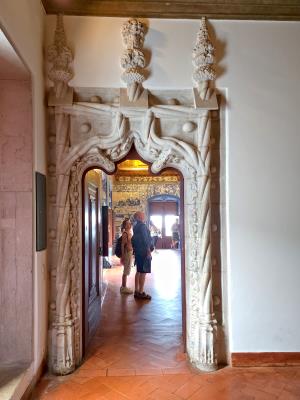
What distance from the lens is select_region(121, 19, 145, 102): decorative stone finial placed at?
274 centimetres

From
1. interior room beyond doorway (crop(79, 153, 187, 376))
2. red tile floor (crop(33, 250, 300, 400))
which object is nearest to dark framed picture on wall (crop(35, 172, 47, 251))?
interior room beyond doorway (crop(79, 153, 187, 376))

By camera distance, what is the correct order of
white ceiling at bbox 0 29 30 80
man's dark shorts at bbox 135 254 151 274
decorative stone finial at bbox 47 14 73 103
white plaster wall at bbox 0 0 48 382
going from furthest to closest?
man's dark shorts at bbox 135 254 151 274 < decorative stone finial at bbox 47 14 73 103 < white plaster wall at bbox 0 0 48 382 < white ceiling at bbox 0 29 30 80

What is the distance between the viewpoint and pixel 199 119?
110 inches

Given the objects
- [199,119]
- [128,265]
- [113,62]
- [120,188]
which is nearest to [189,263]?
[199,119]

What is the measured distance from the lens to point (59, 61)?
2701 millimetres

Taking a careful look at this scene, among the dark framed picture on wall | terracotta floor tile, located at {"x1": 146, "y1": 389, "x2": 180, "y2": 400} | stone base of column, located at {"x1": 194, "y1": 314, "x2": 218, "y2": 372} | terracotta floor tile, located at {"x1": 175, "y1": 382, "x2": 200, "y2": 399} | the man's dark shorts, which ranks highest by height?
the dark framed picture on wall

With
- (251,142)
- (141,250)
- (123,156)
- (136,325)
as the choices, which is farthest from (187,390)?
(141,250)

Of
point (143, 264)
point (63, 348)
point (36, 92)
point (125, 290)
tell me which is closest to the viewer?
point (36, 92)

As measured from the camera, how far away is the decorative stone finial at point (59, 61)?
2.70 m

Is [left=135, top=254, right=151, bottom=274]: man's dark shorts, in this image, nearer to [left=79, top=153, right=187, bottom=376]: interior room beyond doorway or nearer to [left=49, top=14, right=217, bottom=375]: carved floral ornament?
[left=79, top=153, right=187, bottom=376]: interior room beyond doorway

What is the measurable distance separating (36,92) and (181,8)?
1.60 m

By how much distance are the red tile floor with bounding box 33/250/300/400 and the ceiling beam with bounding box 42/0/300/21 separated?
3308 millimetres

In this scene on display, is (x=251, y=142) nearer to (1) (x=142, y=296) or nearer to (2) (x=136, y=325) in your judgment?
(2) (x=136, y=325)

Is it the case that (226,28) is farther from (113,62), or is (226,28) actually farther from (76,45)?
(76,45)
